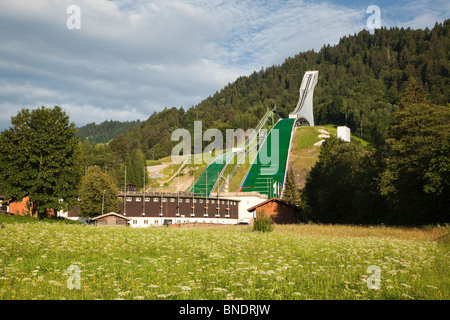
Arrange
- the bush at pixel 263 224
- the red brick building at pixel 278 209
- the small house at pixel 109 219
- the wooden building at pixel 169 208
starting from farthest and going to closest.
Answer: the wooden building at pixel 169 208
the red brick building at pixel 278 209
the small house at pixel 109 219
the bush at pixel 263 224

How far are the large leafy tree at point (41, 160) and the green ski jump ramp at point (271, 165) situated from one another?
66.3 metres

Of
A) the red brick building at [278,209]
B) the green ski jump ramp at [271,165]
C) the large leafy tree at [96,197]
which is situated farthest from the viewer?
the green ski jump ramp at [271,165]

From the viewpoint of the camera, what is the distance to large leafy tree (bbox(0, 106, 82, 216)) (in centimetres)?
4175

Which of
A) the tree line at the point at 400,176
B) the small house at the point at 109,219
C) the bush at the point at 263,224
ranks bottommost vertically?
the small house at the point at 109,219

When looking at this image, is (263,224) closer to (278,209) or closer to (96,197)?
(278,209)

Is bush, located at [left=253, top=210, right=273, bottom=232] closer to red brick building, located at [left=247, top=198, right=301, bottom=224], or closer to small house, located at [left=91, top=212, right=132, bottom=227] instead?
red brick building, located at [left=247, top=198, right=301, bottom=224]

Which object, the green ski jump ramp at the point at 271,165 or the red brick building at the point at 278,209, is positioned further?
the green ski jump ramp at the point at 271,165

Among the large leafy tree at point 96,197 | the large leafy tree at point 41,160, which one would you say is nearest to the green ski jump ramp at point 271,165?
the large leafy tree at point 96,197

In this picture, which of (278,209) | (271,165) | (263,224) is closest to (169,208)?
(278,209)

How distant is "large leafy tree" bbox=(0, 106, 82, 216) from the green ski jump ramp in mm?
66282

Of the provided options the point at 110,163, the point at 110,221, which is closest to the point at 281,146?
the point at 110,163

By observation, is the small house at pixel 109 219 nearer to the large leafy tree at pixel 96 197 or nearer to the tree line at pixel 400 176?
the large leafy tree at pixel 96 197

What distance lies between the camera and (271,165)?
129m

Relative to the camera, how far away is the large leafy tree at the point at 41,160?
41.8 m
